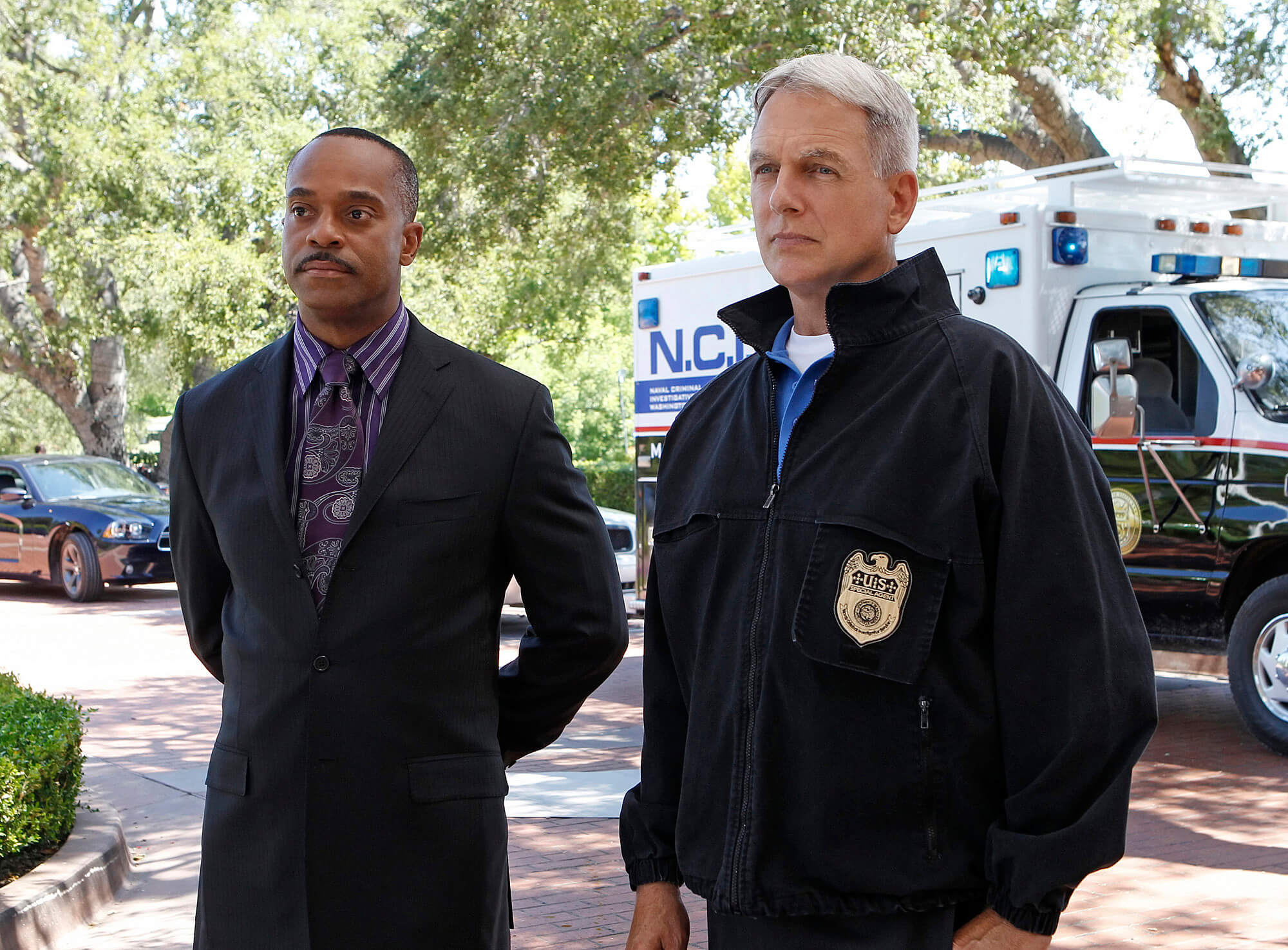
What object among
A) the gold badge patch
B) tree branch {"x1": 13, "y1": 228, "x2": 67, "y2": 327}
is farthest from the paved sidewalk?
tree branch {"x1": 13, "y1": 228, "x2": 67, "y2": 327}

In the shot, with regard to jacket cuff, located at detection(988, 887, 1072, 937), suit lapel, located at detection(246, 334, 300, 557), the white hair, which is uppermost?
the white hair

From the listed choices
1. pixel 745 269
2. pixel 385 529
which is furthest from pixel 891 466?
pixel 745 269

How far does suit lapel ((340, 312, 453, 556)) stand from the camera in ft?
8.76

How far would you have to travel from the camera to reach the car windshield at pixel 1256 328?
7875 mm

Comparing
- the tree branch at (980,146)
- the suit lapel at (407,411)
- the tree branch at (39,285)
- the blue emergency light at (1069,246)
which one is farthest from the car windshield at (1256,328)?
the tree branch at (39,285)

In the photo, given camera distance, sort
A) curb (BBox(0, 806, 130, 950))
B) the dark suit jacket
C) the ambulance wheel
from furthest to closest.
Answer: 1. the ambulance wheel
2. curb (BBox(0, 806, 130, 950))
3. the dark suit jacket

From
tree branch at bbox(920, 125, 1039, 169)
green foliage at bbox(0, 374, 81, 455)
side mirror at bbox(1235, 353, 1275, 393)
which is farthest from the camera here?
green foliage at bbox(0, 374, 81, 455)

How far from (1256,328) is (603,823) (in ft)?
14.8

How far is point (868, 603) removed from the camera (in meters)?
2.04

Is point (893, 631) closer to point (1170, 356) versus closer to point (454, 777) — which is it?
point (454, 777)

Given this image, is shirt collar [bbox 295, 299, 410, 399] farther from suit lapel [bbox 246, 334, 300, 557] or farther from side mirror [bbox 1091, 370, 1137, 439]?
side mirror [bbox 1091, 370, 1137, 439]

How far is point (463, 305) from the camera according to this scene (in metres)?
27.2

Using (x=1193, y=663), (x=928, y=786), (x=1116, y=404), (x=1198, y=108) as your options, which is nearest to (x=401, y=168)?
(x=928, y=786)

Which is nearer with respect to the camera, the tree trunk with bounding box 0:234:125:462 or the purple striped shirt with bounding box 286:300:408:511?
the purple striped shirt with bounding box 286:300:408:511
